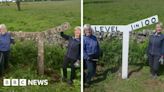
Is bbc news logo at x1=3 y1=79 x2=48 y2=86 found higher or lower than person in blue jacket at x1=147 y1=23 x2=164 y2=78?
lower

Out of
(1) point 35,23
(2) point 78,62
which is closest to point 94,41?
(2) point 78,62

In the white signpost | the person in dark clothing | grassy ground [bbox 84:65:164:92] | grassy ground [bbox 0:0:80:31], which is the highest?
grassy ground [bbox 0:0:80:31]

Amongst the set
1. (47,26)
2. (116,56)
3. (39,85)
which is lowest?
(39,85)

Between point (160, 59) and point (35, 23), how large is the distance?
1.90 m

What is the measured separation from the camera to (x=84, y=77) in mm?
6102

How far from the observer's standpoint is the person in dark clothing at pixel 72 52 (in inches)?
233

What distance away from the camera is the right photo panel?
6031 millimetres

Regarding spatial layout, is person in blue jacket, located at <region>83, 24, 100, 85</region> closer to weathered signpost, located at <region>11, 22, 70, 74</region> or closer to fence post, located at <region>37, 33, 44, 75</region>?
weathered signpost, located at <region>11, 22, 70, 74</region>

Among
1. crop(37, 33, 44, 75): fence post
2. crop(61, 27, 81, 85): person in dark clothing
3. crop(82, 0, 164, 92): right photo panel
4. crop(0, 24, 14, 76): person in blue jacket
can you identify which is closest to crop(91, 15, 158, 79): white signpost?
crop(82, 0, 164, 92): right photo panel

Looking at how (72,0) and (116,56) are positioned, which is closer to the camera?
(72,0)

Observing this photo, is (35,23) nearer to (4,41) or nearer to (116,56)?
(4,41)

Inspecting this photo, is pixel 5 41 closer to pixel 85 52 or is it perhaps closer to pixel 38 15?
pixel 38 15

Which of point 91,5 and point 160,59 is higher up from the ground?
point 91,5

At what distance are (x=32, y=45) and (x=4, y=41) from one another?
400 mm
